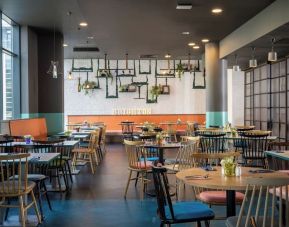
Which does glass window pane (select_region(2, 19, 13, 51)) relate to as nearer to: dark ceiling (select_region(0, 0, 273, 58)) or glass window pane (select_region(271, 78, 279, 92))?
dark ceiling (select_region(0, 0, 273, 58))

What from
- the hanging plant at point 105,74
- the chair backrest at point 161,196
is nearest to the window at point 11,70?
the hanging plant at point 105,74

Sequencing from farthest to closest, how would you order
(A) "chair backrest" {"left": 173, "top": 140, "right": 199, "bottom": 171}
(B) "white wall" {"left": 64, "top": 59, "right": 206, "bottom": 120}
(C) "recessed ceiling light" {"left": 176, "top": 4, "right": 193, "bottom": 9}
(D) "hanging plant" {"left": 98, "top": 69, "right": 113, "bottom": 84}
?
(B) "white wall" {"left": 64, "top": 59, "right": 206, "bottom": 120}
(D) "hanging plant" {"left": 98, "top": 69, "right": 113, "bottom": 84}
(C) "recessed ceiling light" {"left": 176, "top": 4, "right": 193, "bottom": 9}
(A) "chair backrest" {"left": 173, "top": 140, "right": 199, "bottom": 171}

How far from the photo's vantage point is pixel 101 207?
5527 mm

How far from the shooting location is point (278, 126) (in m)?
11.6

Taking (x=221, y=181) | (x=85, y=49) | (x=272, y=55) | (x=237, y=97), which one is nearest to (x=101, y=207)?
(x=221, y=181)

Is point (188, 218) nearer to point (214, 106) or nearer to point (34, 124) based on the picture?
point (34, 124)

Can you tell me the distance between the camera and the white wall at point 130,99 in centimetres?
1691

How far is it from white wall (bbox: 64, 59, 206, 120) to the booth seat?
20.6 ft

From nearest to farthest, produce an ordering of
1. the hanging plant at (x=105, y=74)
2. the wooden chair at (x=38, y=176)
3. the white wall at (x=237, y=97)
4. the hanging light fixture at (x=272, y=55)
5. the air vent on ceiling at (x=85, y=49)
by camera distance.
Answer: the wooden chair at (x=38, y=176)
the hanging light fixture at (x=272, y=55)
the air vent on ceiling at (x=85, y=49)
the white wall at (x=237, y=97)
the hanging plant at (x=105, y=74)

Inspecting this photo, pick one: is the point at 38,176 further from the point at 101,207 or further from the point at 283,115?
the point at 283,115

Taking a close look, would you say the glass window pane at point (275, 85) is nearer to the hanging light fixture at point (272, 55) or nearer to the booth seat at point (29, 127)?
the hanging light fixture at point (272, 55)

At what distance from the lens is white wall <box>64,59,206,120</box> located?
16.9 m

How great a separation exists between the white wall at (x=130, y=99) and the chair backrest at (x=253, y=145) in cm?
930

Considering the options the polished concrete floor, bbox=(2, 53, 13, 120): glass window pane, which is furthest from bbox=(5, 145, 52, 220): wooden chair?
bbox=(2, 53, 13, 120): glass window pane
